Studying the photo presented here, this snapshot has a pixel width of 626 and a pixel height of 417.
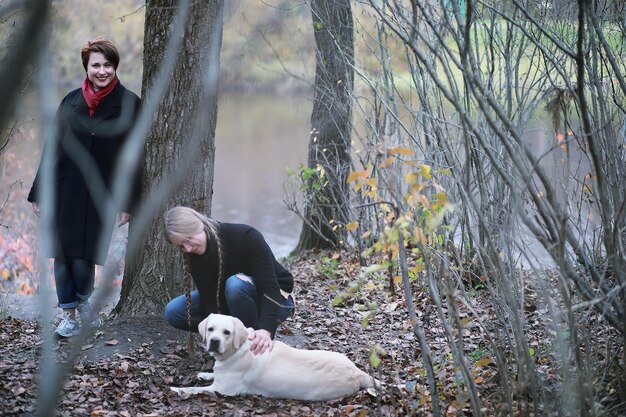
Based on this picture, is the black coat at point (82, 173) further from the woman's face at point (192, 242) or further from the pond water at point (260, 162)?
the pond water at point (260, 162)

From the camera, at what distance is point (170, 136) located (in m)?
5.05

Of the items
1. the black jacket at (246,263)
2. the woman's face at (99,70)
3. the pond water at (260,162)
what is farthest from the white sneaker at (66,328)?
the pond water at (260,162)

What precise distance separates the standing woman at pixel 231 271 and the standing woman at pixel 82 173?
0.73 m

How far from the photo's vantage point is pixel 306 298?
6.83 meters

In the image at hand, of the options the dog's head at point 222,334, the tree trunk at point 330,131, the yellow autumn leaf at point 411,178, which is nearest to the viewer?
the yellow autumn leaf at point 411,178

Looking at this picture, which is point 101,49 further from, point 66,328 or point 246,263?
point 66,328

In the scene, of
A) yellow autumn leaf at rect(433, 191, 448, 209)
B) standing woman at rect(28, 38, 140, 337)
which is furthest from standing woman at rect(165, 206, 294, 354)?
yellow autumn leaf at rect(433, 191, 448, 209)

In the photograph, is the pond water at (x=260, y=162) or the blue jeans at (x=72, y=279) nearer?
the blue jeans at (x=72, y=279)

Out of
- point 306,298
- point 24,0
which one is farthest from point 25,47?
point 306,298

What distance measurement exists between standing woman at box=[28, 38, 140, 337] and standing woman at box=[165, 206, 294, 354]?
0.73 metres

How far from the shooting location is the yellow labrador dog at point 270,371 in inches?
165

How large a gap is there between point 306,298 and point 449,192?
8.19ft

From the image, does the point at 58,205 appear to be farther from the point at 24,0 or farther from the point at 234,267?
the point at 24,0

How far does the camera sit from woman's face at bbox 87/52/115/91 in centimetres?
479
